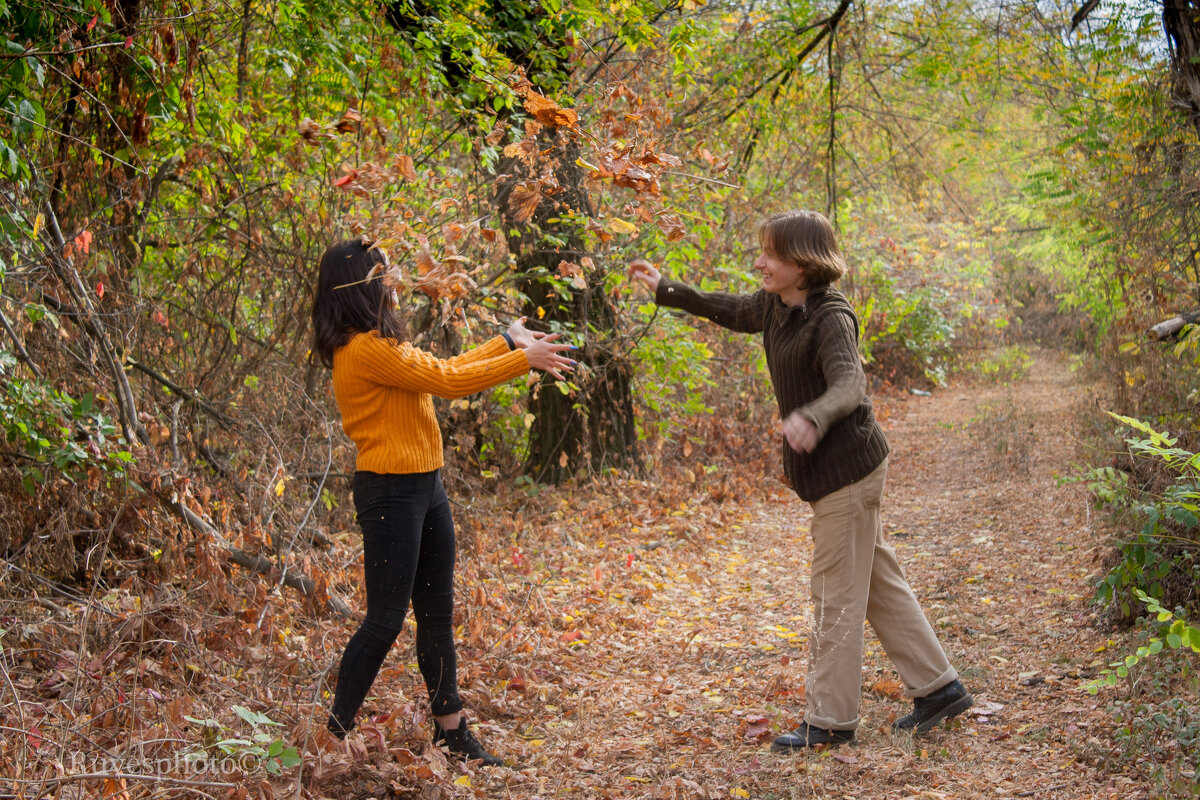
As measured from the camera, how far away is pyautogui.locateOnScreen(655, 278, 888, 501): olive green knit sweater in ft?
11.2

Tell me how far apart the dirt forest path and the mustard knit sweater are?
1.27 meters

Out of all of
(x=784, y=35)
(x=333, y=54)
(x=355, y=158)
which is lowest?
(x=355, y=158)

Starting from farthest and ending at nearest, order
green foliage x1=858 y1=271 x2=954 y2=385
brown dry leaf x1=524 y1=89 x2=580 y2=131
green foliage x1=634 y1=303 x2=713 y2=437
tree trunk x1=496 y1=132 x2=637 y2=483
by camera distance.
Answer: green foliage x1=858 y1=271 x2=954 y2=385, green foliage x1=634 y1=303 x2=713 y2=437, tree trunk x1=496 y1=132 x2=637 y2=483, brown dry leaf x1=524 y1=89 x2=580 y2=131

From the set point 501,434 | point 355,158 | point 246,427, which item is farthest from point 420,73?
point 501,434

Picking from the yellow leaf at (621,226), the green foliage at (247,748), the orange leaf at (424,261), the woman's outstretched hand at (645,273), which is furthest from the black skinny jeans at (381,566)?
the woman's outstretched hand at (645,273)

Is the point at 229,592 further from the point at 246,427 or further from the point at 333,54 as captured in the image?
the point at 333,54

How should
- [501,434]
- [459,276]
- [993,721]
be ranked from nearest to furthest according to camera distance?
[459,276]
[993,721]
[501,434]

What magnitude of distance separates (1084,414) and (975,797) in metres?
7.41

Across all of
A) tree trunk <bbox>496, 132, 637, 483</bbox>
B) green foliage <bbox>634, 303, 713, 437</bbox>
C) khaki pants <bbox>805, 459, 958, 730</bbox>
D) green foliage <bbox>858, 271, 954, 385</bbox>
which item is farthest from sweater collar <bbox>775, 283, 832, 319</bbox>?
green foliage <bbox>858, 271, 954, 385</bbox>

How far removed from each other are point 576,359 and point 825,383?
4363 millimetres

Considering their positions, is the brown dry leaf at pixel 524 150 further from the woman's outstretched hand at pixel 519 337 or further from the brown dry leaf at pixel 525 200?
the woman's outstretched hand at pixel 519 337

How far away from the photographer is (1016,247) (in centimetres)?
2041

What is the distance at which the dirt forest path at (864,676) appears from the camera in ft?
11.1

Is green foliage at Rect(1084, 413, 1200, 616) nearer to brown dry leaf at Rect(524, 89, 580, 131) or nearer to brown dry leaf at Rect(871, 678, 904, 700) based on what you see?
brown dry leaf at Rect(871, 678, 904, 700)
